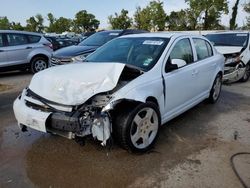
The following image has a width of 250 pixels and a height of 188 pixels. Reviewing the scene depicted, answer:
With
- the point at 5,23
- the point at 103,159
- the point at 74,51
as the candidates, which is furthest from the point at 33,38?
the point at 5,23

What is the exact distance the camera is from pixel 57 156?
3.93m

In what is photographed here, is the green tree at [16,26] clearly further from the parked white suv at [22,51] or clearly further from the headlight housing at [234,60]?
the headlight housing at [234,60]

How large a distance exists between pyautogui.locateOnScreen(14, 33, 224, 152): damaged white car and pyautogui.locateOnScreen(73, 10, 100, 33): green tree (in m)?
62.5

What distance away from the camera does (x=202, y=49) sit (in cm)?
588

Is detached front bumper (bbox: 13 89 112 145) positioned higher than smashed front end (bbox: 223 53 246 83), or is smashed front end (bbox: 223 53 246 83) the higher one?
detached front bumper (bbox: 13 89 112 145)

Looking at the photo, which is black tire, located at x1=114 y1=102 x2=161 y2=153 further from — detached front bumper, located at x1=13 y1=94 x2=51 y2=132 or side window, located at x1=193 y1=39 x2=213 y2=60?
side window, located at x1=193 y1=39 x2=213 y2=60

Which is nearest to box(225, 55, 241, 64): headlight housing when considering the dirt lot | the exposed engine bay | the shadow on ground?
the dirt lot

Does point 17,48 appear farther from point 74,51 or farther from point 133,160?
point 133,160

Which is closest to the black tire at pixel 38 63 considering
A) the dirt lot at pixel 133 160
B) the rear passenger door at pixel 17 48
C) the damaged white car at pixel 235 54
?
the rear passenger door at pixel 17 48

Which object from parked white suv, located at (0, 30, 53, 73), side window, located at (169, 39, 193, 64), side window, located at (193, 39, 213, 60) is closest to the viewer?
side window, located at (169, 39, 193, 64)

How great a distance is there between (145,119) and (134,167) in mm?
684

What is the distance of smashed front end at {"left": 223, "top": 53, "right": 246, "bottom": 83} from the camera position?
8852mm

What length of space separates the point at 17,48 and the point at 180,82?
25.2ft

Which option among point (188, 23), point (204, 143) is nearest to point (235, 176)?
point (204, 143)
